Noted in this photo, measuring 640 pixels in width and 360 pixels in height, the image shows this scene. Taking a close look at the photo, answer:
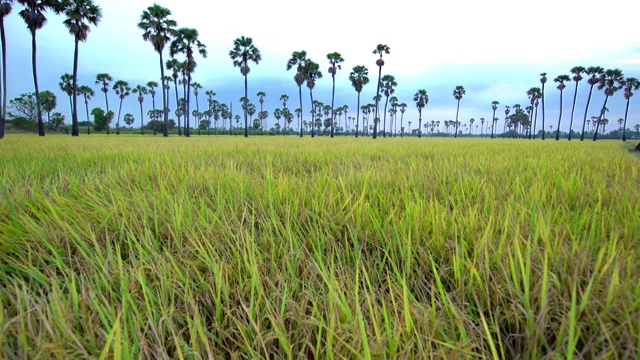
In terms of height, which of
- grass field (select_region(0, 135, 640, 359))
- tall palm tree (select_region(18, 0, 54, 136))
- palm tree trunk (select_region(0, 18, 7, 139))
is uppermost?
tall palm tree (select_region(18, 0, 54, 136))

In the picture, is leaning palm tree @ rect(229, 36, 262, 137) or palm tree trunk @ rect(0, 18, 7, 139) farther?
leaning palm tree @ rect(229, 36, 262, 137)

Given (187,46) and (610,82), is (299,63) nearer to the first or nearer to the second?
(187,46)

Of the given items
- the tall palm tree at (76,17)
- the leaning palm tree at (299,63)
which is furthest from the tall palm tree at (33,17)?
the leaning palm tree at (299,63)

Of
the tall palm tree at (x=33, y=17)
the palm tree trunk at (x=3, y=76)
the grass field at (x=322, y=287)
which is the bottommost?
the grass field at (x=322, y=287)

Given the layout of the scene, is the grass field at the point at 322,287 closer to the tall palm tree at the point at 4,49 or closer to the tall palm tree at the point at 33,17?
the tall palm tree at the point at 4,49

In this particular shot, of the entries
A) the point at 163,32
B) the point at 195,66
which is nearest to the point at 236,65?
the point at 195,66

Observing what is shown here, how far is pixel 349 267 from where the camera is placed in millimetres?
1022

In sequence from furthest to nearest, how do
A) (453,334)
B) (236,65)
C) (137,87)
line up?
(137,87)
(236,65)
(453,334)

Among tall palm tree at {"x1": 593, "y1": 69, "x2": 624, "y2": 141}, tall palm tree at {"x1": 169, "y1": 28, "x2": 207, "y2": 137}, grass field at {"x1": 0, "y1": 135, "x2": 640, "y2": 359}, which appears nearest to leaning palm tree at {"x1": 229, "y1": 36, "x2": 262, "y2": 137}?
tall palm tree at {"x1": 169, "y1": 28, "x2": 207, "y2": 137}

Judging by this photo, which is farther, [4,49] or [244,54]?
[244,54]

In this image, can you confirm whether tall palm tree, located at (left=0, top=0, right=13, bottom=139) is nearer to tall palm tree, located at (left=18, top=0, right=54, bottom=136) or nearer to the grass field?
tall palm tree, located at (left=18, top=0, right=54, bottom=136)

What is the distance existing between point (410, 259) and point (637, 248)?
805 mm

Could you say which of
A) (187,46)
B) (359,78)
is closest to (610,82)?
(359,78)

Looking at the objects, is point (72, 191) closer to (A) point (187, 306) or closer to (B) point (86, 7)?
(A) point (187, 306)
